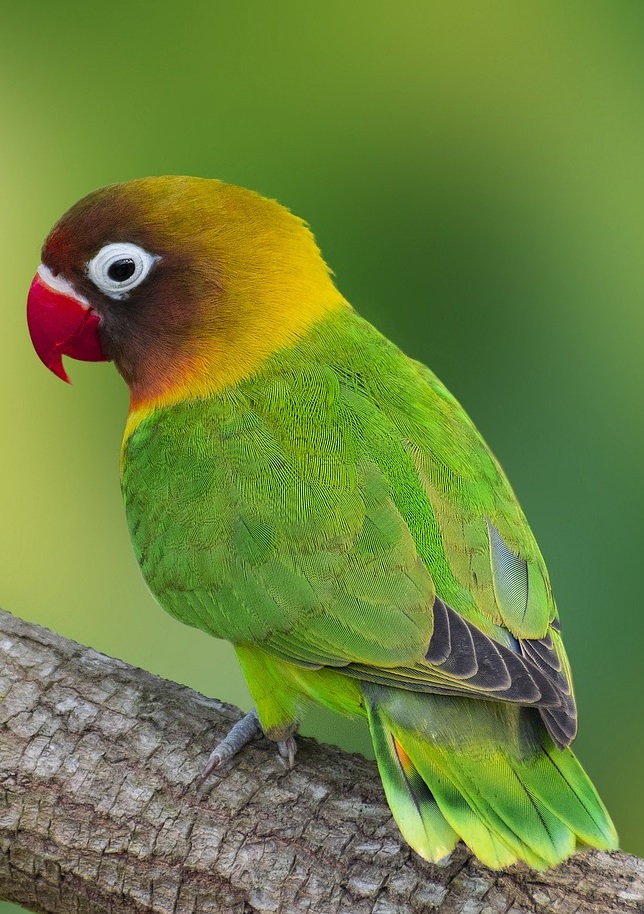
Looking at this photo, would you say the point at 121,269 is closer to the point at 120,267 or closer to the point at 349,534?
the point at 120,267

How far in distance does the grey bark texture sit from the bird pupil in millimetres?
1040

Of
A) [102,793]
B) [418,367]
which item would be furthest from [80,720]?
[418,367]

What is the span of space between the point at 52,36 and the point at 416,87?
139 cm

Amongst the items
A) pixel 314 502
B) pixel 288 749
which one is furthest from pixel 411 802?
pixel 314 502

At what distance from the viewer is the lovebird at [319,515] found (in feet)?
6.94

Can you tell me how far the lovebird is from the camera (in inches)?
83.3

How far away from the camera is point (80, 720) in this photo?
2.42m

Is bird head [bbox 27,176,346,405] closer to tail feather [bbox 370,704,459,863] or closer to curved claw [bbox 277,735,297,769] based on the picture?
curved claw [bbox 277,735,297,769]

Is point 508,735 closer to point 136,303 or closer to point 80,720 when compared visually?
point 80,720

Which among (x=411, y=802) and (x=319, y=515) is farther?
(x=319, y=515)

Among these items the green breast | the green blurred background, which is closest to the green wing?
the green breast

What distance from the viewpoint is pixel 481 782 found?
6.88 ft

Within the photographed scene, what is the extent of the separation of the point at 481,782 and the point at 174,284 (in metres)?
1.51

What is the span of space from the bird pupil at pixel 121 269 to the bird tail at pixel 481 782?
129cm
